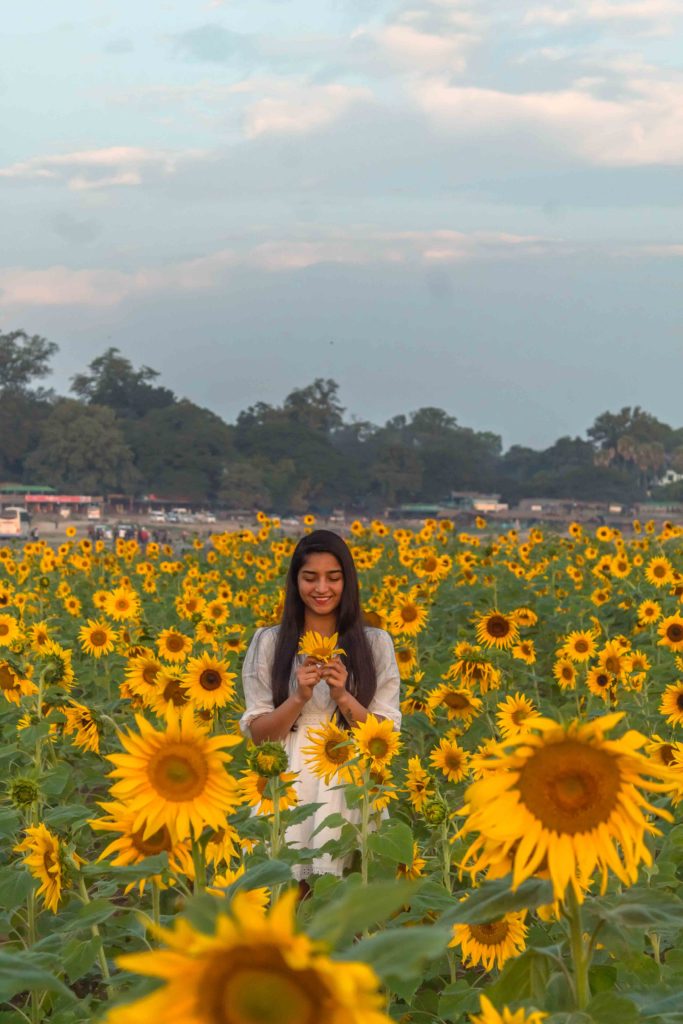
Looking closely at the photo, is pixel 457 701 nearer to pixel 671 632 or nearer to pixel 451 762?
pixel 451 762

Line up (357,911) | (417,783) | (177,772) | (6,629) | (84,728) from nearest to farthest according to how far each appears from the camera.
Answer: (357,911)
(177,772)
(417,783)
(84,728)
(6,629)

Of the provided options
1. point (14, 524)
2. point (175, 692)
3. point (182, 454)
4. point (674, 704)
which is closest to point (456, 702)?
point (674, 704)

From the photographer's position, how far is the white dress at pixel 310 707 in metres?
4.57

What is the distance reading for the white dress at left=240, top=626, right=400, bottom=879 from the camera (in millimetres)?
4570

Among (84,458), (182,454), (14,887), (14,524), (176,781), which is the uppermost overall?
(182,454)

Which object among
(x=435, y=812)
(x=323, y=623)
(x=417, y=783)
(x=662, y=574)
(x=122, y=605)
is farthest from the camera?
(x=662, y=574)

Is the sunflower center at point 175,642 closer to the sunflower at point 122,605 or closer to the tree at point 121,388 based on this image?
the sunflower at point 122,605

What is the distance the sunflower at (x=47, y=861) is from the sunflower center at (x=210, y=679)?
1542 millimetres

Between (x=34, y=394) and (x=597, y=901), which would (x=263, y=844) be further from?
(x=34, y=394)

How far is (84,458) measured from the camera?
8606cm

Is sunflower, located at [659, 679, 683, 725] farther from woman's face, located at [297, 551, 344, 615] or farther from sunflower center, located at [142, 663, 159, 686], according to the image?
sunflower center, located at [142, 663, 159, 686]

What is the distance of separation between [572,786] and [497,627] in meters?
4.59

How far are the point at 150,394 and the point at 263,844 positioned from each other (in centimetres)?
10277

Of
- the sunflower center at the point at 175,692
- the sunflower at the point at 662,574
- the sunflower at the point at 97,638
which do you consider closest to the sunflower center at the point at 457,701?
the sunflower center at the point at 175,692
